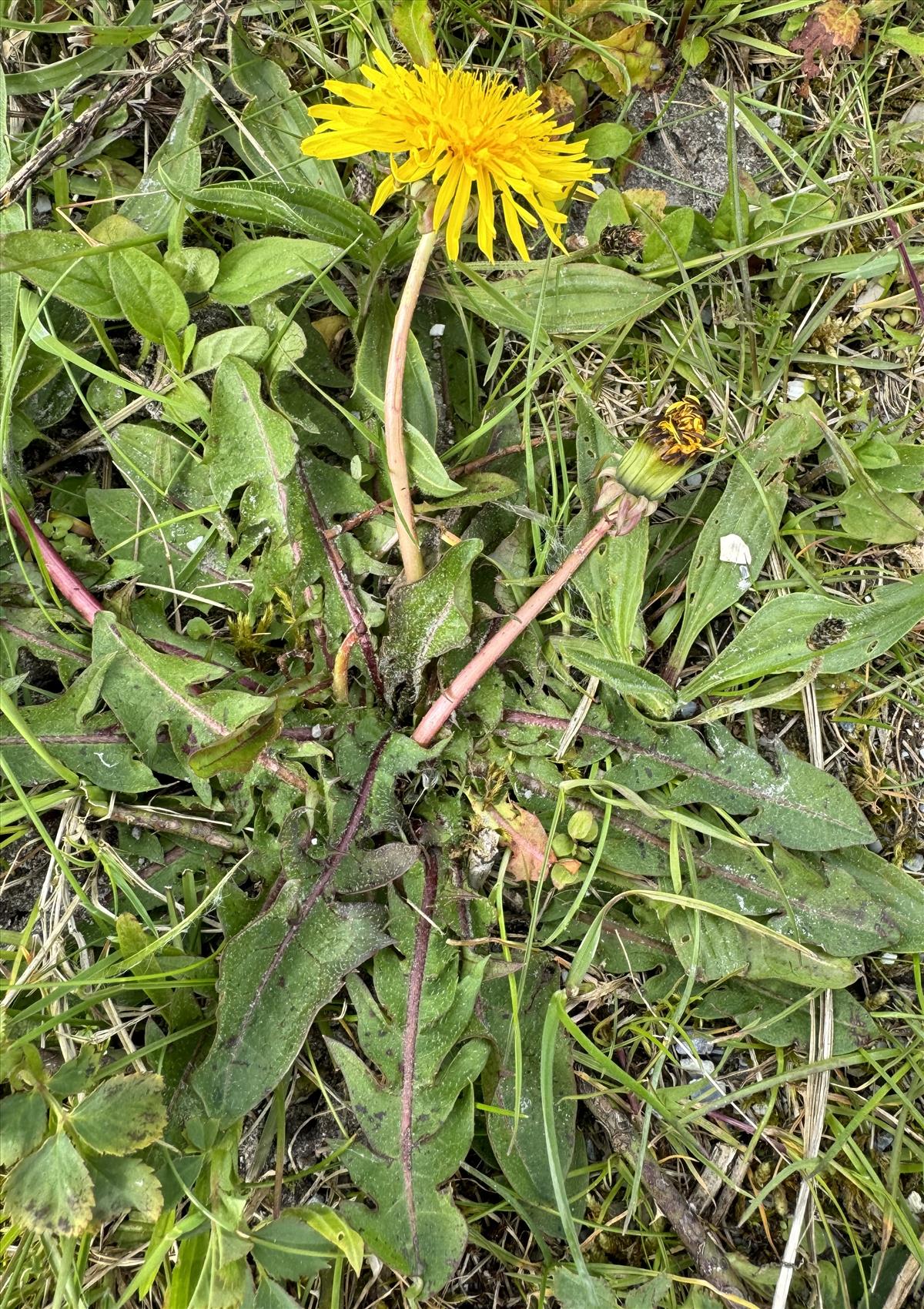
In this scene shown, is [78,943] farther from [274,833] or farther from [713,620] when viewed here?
[713,620]

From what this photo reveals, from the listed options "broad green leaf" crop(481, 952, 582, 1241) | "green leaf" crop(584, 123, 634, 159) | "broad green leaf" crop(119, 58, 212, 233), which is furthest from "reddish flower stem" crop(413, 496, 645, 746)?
"broad green leaf" crop(119, 58, 212, 233)

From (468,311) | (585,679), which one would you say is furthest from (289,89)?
(585,679)

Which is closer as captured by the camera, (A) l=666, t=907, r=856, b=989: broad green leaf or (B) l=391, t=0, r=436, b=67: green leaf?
(A) l=666, t=907, r=856, b=989: broad green leaf

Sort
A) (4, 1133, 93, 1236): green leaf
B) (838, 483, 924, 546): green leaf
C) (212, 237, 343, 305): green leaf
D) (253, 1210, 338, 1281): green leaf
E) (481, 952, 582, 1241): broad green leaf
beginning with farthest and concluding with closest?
1. (838, 483, 924, 546): green leaf
2. (212, 237, 343, 305): green leaf
3. (481, 952, 582, 1241): broad green leaf
4. (253, 1210, 338, 1281): green leaf
5. (4, 1133, 93, 1236): green leaf

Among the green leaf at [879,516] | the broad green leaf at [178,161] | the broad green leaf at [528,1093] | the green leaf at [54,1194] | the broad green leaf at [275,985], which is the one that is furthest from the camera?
the green leaf at [879,516]

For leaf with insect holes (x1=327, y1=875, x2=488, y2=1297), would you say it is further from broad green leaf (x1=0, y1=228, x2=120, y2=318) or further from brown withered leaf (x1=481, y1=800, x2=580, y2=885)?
broad green leaf (x1=0, y1=228, x2=120, y2=318)

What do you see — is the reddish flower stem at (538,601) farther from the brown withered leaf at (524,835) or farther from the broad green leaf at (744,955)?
the broad green leaf at (744,955)

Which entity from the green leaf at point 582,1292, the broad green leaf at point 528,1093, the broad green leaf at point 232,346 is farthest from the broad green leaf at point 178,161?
the green leaf at point 582,1292

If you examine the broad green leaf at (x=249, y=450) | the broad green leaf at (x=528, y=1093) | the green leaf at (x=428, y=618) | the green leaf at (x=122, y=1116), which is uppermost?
the broad green leaf at (x=249, y=450)
